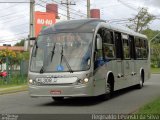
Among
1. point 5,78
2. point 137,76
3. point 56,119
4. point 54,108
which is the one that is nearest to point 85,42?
point 54,108

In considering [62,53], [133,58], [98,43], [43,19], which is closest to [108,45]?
[98,43]

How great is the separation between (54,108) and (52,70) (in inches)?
53.5

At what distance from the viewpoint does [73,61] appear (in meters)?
16.0

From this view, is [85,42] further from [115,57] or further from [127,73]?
[127,73]

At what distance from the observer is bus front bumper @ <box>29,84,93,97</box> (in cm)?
1564

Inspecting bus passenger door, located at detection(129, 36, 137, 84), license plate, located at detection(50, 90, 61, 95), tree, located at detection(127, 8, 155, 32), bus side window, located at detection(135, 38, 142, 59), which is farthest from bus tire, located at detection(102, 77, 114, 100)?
tree, located at detection(127, 8, 155, 32)

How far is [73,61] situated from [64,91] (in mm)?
1075

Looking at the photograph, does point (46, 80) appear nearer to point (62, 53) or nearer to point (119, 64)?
point (62, 53)

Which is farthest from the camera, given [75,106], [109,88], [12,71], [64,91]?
[12,71]

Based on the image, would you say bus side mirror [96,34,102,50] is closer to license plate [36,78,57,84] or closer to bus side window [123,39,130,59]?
license plate [36,78,57,84]

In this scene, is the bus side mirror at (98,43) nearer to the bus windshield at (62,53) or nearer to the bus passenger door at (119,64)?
the bus windshield at (62,53)

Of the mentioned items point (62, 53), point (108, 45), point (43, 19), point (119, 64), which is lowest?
point (119, 64)

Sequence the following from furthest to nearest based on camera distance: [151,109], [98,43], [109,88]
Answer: [109,88], [98,43], [151,109]

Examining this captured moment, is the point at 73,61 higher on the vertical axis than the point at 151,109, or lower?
higher
